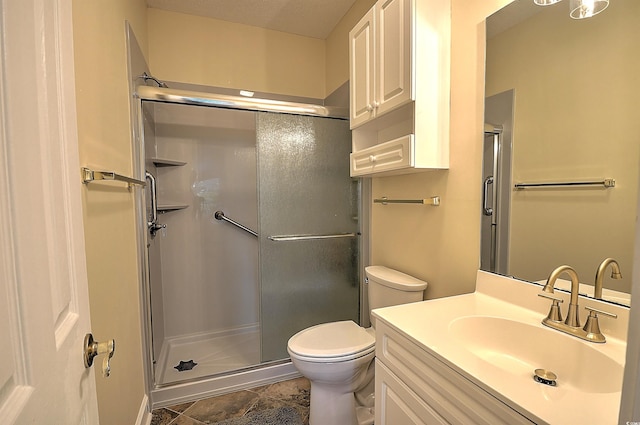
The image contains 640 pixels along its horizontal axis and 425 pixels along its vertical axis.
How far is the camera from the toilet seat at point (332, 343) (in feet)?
4.70

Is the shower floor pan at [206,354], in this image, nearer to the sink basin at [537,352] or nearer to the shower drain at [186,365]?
the shower drain at [186,365]

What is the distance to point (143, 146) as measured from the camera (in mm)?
1745

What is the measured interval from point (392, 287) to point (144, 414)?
5.25 feet

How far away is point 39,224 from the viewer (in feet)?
1.41

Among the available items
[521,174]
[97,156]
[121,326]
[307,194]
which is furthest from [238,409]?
[521,174]

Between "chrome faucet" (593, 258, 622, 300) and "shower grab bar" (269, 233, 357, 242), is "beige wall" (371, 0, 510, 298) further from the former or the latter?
"shower grab bar" (269, 233, 357, 242)

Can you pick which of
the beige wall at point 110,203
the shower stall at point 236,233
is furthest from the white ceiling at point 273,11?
the shower stall at point 236,233

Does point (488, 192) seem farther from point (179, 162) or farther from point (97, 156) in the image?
point (179, 162)

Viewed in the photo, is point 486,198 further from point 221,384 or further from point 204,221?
point 204,221

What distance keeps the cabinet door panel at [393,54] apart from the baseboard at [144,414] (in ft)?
6.89

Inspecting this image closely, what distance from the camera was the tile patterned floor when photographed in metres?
1.72

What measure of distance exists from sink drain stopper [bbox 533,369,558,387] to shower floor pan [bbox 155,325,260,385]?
1872 mm

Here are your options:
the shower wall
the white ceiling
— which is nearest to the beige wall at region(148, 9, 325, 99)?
the white ceiling

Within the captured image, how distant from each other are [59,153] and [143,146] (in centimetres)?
141
